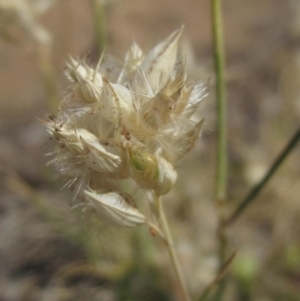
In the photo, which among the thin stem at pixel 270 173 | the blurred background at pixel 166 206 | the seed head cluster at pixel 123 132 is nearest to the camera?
the seed head cluster at pixel 123 132

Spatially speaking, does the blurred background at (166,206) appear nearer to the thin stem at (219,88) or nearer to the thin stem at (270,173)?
the thin stem at (219,88)

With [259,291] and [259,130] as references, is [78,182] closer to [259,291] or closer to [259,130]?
[259,291]

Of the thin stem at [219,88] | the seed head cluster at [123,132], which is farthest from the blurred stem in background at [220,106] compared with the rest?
the seed head cluster at [123,132]

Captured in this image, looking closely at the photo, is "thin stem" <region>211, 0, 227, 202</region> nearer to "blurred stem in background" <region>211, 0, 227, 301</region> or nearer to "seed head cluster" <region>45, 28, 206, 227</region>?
"blurred stem in background" <region>211, 0, 227, 301</region>

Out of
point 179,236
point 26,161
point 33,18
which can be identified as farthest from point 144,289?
point 26,161

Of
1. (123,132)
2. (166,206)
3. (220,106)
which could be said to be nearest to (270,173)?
(220,106)

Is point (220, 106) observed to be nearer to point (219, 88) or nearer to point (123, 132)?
point (219, 88)

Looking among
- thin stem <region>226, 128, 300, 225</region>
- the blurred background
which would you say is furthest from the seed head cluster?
thin stem <region>226, 128, 300, 225</region>
